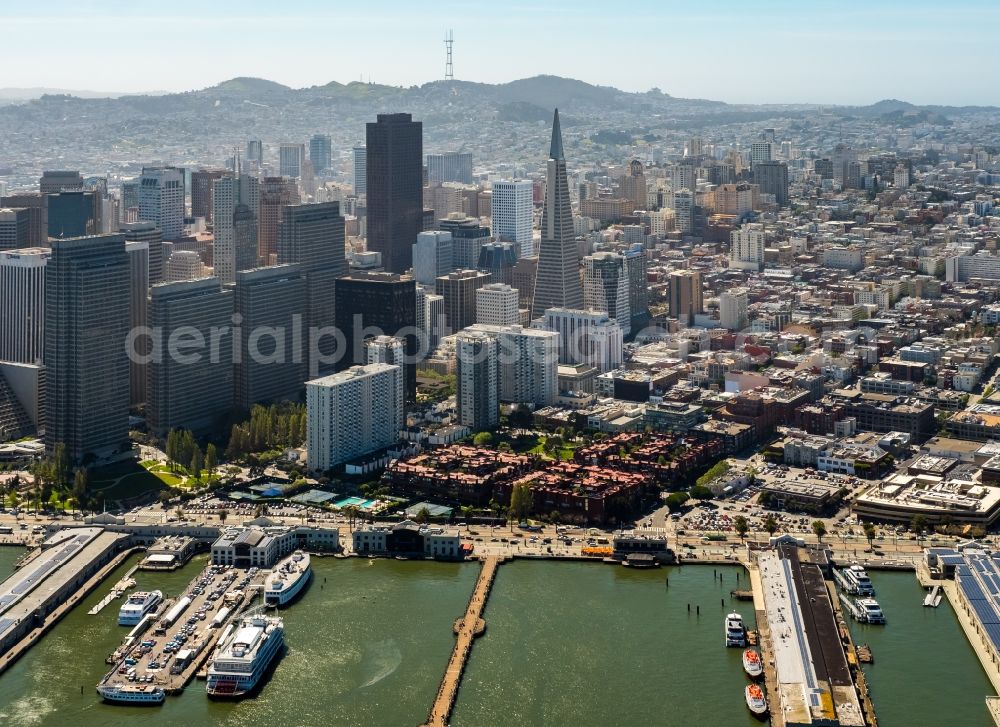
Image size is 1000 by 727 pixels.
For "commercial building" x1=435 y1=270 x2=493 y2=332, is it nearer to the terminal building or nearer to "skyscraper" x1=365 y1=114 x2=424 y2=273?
"skyscraper" x1=365 y1=114 x2=424 y2=273

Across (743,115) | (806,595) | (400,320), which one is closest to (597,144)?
(743,115)

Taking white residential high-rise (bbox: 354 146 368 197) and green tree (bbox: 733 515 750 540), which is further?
white residential high-rise (bbox: 354 146 368 197)

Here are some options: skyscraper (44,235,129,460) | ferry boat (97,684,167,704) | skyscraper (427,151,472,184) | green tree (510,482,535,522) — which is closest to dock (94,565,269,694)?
ferry boat (97,684,167,704)

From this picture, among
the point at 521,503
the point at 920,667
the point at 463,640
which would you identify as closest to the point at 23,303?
the point at 521,503

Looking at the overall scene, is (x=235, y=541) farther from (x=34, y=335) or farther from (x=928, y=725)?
(x=34, y=335)

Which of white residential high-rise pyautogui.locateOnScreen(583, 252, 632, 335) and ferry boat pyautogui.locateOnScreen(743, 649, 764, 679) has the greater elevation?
white residential high-rise pyautogui.locateOnScreen(583, 252, 632, 335)

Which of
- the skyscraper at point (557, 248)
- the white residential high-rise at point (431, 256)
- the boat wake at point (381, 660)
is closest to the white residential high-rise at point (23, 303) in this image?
the skyscraper at point (557, 248)

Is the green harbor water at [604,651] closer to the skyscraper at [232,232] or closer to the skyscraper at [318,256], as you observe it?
the skyscraper at [318,256]

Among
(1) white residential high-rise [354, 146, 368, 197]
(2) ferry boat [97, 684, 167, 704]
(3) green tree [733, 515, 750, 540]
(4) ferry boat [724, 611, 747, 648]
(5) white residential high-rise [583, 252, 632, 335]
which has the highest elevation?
(1) white residential high-rise [354, 146, 368, 197]
